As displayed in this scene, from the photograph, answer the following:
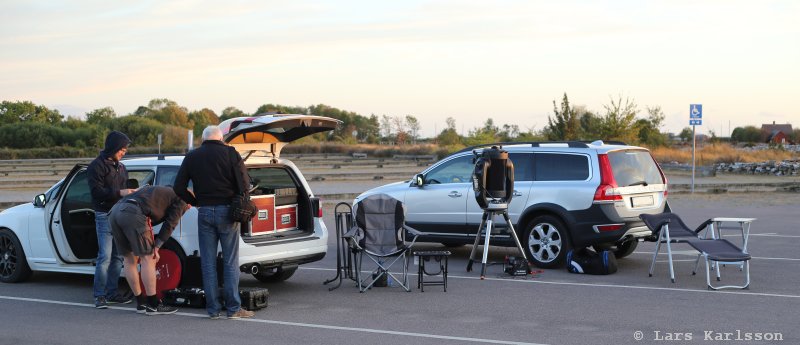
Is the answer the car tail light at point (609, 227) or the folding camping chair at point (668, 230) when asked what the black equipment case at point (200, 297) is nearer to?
the car tail light at point (609, 227)

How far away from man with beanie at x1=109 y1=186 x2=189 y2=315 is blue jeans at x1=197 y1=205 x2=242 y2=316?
0.53m

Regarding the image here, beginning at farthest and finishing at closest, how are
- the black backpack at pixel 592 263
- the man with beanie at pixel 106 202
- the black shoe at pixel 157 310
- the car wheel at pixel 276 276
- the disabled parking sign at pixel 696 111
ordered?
the disabled parking sign at pixel 696 111
the black backpack at pixel 592 263
the car wheel at pixel 276 276
the man with beanie at pixel 106 202
the black shoe at pixel 157 310

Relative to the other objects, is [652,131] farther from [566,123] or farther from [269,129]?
[269,129]

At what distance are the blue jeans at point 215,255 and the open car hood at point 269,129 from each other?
1306 millimetres

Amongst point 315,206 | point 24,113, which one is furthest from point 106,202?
point 24,113

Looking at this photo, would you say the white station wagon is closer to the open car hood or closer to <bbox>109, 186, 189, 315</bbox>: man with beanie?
the open car hood

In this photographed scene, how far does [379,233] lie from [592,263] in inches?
119

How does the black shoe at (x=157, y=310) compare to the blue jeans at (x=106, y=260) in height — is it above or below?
below

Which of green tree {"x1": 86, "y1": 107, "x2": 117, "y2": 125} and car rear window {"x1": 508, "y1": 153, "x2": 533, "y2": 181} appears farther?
green tree {"x1": 86, "y1": 107, "x2": 117, "y2": 125}

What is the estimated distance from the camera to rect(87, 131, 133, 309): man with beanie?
9.72 m

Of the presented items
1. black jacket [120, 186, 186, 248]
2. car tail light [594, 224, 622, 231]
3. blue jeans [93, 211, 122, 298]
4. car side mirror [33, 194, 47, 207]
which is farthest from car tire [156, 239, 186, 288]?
car tail light [594, 224, 622, 231]

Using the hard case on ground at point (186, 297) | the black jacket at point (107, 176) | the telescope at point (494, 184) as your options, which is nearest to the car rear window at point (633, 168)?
the telescope at point (494, 184)

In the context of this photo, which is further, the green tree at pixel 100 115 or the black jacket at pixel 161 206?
the green tree at pixel 100 115

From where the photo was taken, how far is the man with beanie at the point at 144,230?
30.0 ft
